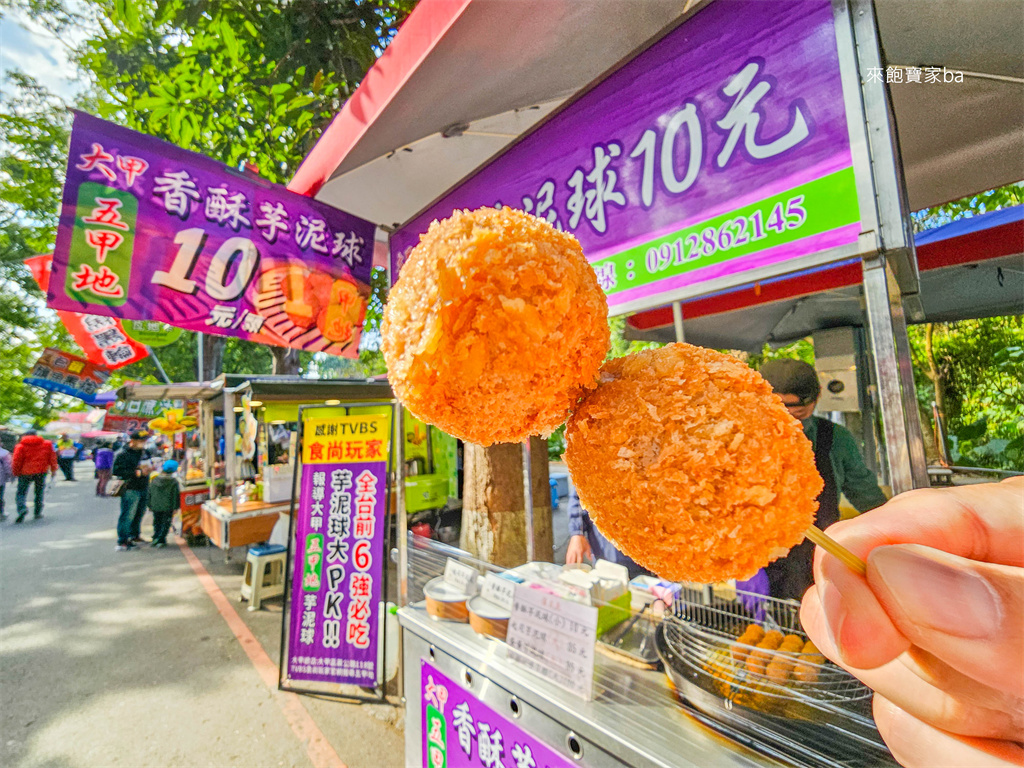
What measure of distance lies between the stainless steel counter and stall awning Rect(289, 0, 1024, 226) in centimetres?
292

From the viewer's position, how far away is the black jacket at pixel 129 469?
9.06 metres

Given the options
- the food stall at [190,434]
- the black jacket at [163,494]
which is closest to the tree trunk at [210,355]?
the food stall at [190,434]

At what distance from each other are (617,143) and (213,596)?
773 centimetres

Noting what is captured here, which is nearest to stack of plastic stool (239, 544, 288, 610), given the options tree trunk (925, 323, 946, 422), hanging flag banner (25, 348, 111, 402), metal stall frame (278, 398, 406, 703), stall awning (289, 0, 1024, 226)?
metal stall frame (278, 398, 406, 703)

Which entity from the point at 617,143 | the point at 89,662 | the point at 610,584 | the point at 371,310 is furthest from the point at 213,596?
the point at 617,143

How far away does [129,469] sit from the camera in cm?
912

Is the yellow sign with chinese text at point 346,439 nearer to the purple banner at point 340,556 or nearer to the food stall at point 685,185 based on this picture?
the purple banner at point 340,556

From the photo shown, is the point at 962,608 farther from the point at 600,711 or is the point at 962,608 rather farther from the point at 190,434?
the point at 190,434

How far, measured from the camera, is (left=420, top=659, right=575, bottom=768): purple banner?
1.78 meters

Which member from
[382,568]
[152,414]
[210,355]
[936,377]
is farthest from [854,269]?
[152,414]

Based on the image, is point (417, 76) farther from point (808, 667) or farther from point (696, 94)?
point (808, 667)

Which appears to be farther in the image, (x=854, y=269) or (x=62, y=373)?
(x=62, y=373)

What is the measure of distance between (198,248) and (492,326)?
13.5ft

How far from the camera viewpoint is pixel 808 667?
1.59m
